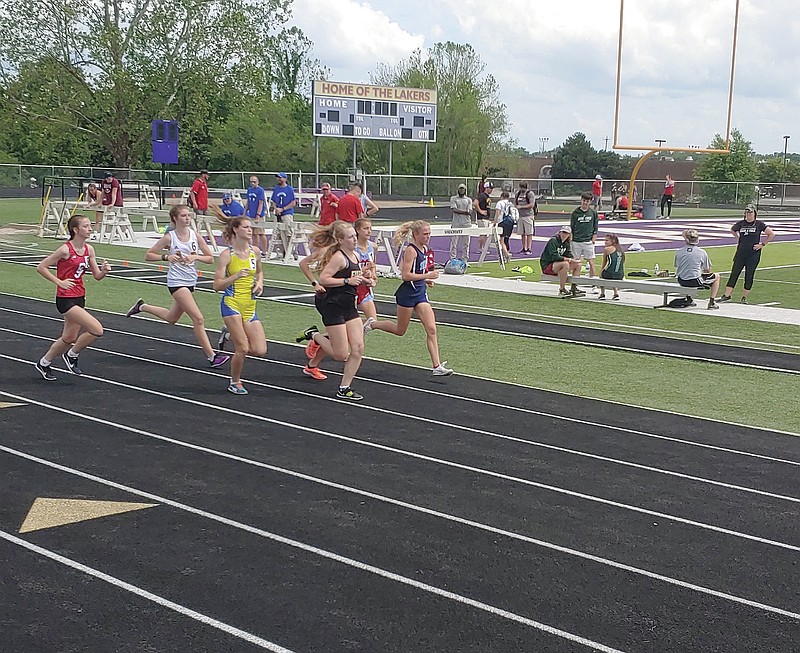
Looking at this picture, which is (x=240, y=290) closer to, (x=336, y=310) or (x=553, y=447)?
(x=336, y=310)

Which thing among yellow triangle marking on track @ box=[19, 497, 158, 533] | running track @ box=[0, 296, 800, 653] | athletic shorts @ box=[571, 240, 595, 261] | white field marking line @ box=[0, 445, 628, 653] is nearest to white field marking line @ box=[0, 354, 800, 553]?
running track @ box=[0, 296, 800, 653]

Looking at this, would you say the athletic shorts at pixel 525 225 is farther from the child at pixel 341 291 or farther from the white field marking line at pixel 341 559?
the white field marking line at pixel 341 559

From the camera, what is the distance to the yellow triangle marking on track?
6207 millimetres

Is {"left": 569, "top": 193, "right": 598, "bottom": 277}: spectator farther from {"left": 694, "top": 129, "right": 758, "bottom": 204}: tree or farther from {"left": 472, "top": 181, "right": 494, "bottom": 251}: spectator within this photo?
{"left": 694, "top": 129, "right": 758, "bottom": 204}: tree

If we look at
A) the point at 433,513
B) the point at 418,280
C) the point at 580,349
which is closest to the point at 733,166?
the point at 580,349

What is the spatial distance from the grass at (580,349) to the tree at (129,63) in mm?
29475

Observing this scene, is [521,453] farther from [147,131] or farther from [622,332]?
[147,131]

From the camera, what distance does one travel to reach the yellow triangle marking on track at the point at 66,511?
6207 millimetres

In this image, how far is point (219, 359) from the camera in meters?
11.2

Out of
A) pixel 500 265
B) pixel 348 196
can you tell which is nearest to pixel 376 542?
pixel 348 196

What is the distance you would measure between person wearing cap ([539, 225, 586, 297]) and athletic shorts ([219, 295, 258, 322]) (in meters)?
9.52

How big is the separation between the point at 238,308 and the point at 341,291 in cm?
102

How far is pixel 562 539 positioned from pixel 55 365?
6816 mm

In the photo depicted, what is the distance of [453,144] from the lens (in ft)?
251
